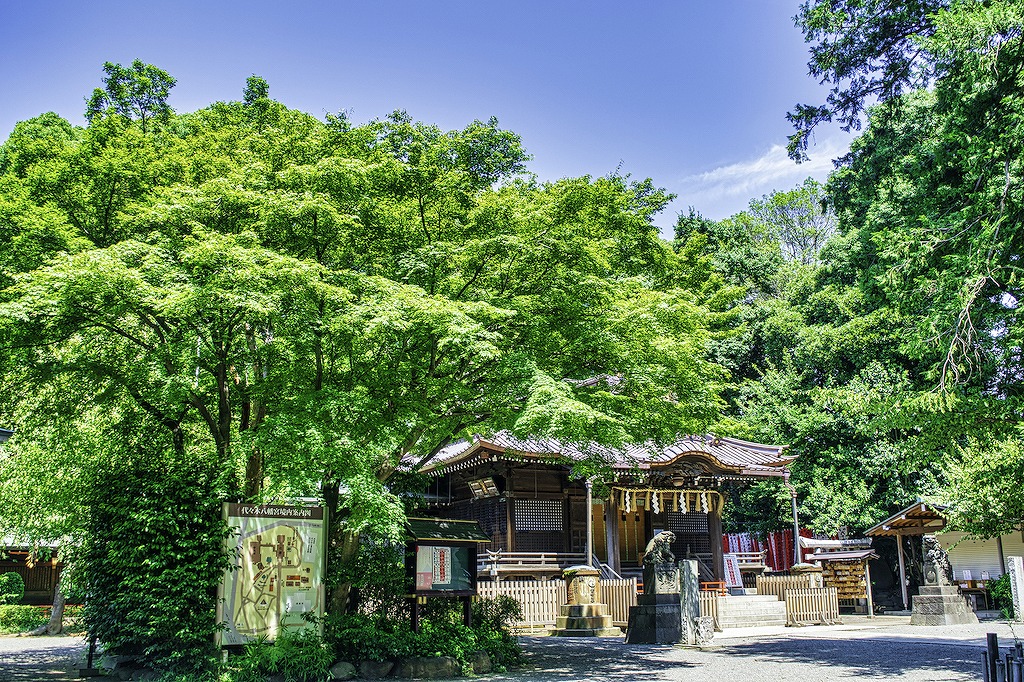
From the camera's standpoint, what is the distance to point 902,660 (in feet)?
42.0

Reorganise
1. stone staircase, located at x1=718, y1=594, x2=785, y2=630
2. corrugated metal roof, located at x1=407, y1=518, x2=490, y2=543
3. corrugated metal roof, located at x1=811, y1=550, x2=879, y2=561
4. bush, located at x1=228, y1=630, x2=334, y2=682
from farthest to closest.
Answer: corrugated metal roof, located at x1=811, y1=550, x2=879, y2=561 < stone staircase, located at x1=718, y1=594, x2=785, y2=630 < corrugated metal roof, located at x1=407, y1=518, x2=490, y2=543 < bush, located at x1=228, y1=630, x2=334, y2=682

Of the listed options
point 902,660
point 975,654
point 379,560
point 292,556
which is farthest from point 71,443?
point 975,654

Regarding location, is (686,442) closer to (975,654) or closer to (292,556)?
(975,654)

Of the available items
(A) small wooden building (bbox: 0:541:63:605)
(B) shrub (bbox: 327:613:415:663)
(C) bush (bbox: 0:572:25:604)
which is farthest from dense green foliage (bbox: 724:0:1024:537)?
(A) small wooden building (bbox: 0:541:63:605)

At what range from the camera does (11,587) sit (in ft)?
79.9

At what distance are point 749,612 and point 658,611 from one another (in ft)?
19.7

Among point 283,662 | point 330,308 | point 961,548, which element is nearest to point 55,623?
point 283,662

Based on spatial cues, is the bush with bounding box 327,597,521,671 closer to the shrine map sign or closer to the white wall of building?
the shrine map sign

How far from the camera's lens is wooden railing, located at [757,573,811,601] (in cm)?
2247

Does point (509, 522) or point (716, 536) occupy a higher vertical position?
point (509, 522)

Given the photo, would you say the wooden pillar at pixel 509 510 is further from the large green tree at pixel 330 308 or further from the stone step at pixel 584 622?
the large green tree at pixel 330 308

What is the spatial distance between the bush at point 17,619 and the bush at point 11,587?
1513 millimetres

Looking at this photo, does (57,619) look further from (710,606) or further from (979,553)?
(979,553)

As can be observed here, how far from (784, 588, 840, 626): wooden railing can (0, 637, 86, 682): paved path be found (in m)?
18.0
